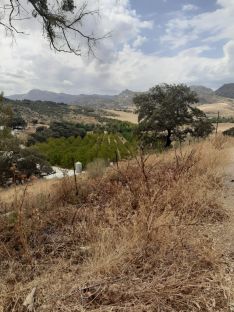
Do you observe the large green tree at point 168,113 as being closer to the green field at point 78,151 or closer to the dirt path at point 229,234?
the green field at point 78,151

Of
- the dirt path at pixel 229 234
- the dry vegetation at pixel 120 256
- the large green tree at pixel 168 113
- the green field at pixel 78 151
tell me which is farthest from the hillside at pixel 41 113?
the dry vegetation at pixel 120 256

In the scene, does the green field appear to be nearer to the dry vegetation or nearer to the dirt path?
the dirt path

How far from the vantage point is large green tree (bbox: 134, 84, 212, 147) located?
1272 inches

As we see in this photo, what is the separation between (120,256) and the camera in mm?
3594

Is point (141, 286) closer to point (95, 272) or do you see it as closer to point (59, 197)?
point (95, 272)

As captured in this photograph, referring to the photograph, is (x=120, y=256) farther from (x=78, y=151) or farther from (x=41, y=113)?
(x=41, y=113)

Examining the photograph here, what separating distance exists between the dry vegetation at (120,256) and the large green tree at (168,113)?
2677cm

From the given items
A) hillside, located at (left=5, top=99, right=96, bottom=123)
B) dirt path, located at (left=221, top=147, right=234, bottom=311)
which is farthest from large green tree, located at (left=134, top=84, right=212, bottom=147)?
hillside, located at (left=5, top=99, right=96, bottom=123)

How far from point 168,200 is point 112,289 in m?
2.01

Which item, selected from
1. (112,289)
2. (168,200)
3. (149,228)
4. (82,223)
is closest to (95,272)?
(112,289)

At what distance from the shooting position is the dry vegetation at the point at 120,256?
10.0ft

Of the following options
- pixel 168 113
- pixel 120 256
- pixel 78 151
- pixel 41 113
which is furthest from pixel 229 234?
pixel 41 113

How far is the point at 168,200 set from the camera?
4.97m

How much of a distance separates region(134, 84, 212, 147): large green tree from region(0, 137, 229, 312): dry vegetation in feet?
87.8
